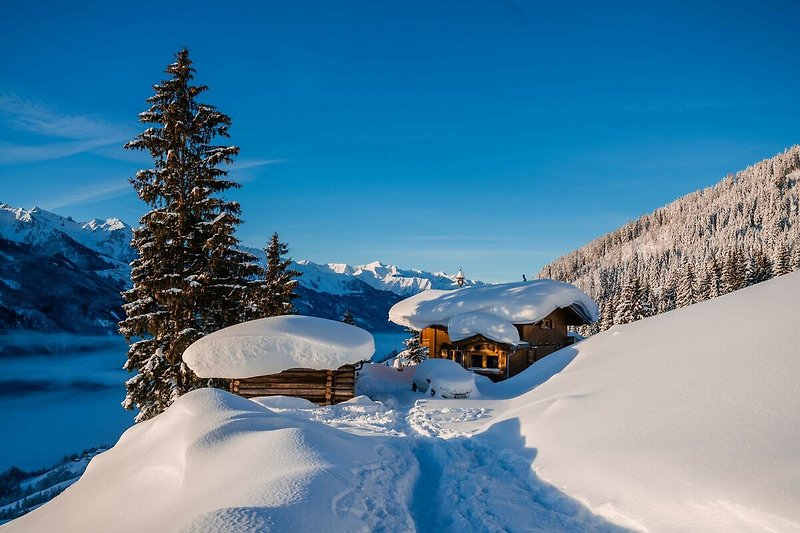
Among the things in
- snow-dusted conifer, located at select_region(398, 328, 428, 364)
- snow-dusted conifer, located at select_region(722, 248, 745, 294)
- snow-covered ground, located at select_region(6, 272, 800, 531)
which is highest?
snow-dusted conifer, located at select_region(722, 248, 745, 294)

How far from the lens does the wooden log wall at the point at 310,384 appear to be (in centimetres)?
1725

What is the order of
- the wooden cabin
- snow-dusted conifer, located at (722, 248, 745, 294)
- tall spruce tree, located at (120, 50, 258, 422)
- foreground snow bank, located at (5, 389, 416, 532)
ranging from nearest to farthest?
foreground snow bank, located at (5, 389, 416, 532), tall spruce tree, located at (120, 50, 258, 422), the wooden cabin, snow-dusted conifer, located at (722, 248, 745, 294)

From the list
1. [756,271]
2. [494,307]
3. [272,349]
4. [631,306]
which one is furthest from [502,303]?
[756,271]

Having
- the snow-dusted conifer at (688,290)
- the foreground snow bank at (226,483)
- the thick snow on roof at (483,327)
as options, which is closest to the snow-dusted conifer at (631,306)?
the snow-dusted conifer at (688,290)

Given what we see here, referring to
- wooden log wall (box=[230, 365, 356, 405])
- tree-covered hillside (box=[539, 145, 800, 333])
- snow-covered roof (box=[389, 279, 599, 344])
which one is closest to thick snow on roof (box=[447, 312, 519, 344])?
snow-covered roof (box=[389, 279, 599, 344])

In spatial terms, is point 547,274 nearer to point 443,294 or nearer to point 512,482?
point 443,294

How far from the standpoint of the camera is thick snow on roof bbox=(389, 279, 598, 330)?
26234mm

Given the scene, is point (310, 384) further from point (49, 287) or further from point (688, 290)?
point (49, 287)

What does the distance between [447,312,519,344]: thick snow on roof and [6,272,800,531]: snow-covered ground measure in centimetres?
1357

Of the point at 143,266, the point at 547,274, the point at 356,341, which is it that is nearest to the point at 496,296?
the point at 356,341

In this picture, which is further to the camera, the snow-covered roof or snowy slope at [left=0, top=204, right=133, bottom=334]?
snowy slope at [left=0, top=204, right=133, bottom=334]

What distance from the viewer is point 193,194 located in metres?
16.3

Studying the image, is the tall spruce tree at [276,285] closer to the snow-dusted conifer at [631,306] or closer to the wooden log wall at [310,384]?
the wooden log wall at [310,384]

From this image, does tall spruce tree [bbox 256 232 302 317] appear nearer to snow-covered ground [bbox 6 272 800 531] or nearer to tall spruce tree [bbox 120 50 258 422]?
tall spruce tree [bbox 120 50 258 422]
